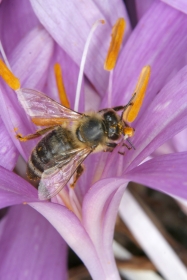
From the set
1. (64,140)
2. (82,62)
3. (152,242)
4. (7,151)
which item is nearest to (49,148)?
(64,140)

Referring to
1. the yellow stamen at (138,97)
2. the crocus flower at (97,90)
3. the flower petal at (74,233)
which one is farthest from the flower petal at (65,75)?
the flower petal at (74,233)

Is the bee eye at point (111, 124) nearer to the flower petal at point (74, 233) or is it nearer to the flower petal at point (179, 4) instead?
the flower petal at point (74, 233)

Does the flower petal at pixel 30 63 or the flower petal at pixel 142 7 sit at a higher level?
the flower petal at pixel 30 63

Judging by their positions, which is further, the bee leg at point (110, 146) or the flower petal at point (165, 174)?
the bee leg at point (110, 146)

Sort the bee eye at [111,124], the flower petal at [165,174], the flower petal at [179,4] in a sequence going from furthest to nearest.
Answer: the flower petal at [179,4] < the bee eye at [111,124] < the flower petal at [165,174]

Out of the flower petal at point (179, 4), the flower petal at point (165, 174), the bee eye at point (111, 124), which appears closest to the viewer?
the flower petal at point (165, 174)

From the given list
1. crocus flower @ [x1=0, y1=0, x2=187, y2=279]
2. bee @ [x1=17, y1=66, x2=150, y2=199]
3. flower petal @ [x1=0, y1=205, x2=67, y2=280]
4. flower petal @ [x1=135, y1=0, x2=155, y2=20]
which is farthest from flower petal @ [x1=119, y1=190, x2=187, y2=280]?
flower petal @ [x1=135, y1=0, x2=155, y2=20]
